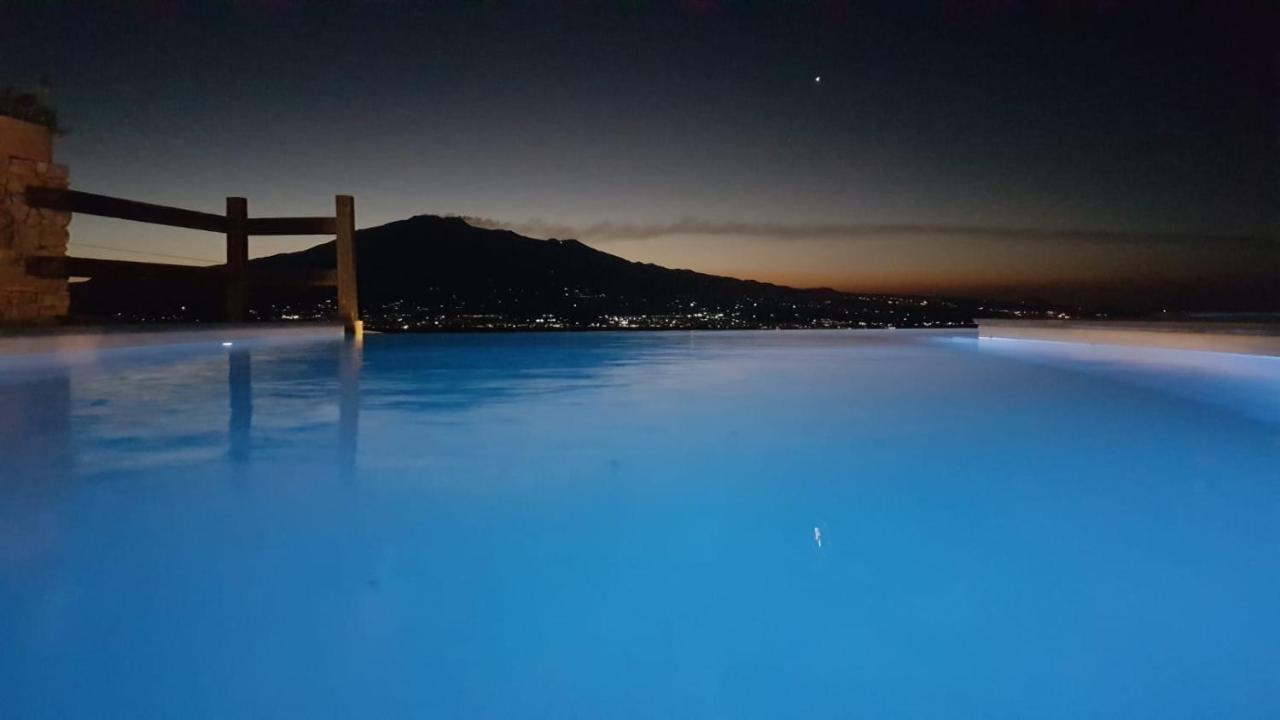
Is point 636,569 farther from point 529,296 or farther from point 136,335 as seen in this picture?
point 529,296

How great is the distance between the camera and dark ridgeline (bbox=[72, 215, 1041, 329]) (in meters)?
36.5

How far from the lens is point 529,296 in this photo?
48125 mm

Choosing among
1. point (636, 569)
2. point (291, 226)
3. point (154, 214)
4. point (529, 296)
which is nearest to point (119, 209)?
point (154, 214)

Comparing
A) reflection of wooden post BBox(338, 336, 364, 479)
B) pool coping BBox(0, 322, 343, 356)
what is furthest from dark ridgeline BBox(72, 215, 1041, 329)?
reflection of wooden post BBox(338, 336, 364, 479)

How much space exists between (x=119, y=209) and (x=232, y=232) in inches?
123

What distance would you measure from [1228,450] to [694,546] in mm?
3157

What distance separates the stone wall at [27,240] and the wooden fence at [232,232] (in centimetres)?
10

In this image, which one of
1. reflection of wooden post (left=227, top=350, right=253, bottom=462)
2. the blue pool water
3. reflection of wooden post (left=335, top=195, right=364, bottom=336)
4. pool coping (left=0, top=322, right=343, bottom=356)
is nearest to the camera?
the blue pool water

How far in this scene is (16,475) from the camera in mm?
3389

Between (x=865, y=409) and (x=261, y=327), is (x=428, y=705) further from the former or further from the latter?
(x=261, y=327)

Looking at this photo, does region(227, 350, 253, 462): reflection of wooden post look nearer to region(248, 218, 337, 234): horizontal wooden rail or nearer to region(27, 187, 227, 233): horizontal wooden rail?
region(27, 187, 227, 233): horizontal wooden rail

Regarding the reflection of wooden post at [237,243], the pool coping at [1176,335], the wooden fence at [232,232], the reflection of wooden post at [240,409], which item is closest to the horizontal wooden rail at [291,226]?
the wooden fence at [232,232]

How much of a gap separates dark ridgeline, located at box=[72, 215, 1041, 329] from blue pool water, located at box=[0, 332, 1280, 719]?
741 inches

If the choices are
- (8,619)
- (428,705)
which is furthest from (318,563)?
(428,705)
